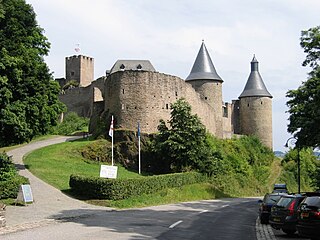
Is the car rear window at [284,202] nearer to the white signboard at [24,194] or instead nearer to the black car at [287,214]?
the black car at [287,214]

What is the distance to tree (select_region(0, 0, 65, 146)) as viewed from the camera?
30.9 meters

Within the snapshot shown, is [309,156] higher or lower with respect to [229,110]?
lower

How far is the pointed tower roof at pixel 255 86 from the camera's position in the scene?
82.9m

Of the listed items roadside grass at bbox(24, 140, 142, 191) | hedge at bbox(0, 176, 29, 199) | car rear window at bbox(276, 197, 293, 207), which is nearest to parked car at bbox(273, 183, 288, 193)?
roadside grass at bbox(24, 140, 142, 191)

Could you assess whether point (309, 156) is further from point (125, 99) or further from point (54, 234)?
point (54, 234)

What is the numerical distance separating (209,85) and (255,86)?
1671 centimetres

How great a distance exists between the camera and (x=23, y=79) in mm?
33125

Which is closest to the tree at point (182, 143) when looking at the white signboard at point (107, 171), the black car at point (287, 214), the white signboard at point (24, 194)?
the white signboard at point (107, 171)

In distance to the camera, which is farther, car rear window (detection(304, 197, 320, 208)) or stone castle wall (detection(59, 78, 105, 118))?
stone castle wall (detection(59, 78, 105, 118))

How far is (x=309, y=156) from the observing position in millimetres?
77062

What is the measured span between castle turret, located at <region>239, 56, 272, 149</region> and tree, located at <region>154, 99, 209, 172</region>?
37.4 meters

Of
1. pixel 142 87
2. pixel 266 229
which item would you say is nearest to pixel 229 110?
pixel 142 87

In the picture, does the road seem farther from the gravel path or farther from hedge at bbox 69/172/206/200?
hedge at bbox 69/172/206/200

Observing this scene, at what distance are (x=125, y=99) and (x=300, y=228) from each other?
38424 millimetres
